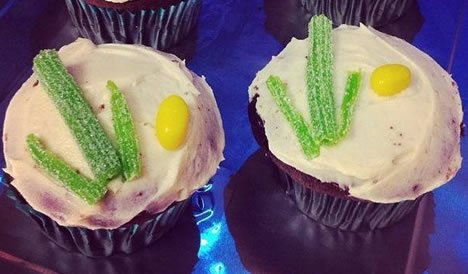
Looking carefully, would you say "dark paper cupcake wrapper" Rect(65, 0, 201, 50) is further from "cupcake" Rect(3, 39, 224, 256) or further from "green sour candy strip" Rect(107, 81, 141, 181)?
"green sour candy strip" Rect(107, 81, 141, 181)

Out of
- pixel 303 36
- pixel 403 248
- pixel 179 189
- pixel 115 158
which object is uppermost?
pixel 115 158

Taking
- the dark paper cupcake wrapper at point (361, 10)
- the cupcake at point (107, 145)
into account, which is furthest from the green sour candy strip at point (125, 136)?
the dark paper cupcake wrapper at point (361, 10)

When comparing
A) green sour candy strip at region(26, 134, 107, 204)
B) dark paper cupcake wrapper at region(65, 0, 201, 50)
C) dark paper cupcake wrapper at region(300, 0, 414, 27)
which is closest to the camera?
green sour candy strip at region(26, 134, 107, 204)

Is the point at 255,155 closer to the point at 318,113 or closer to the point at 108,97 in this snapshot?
the point at 318,113

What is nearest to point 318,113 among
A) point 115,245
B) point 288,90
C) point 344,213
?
point 288,90

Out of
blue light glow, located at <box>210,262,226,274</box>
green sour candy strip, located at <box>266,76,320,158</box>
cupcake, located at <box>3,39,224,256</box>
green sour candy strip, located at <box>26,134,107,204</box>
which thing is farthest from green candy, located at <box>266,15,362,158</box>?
green sour candy strip, located at <box>26,134,107,204</box>

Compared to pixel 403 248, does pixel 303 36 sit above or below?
above

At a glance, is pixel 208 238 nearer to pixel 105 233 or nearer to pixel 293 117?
pixel 105 233
